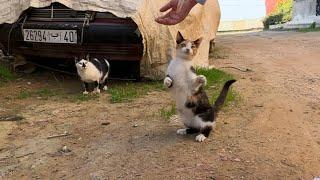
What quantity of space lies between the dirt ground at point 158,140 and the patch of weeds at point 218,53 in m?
2.70

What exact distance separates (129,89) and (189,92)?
2148 millimetres

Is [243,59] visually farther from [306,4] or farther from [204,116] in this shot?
[306,4]

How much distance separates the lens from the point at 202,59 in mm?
7320

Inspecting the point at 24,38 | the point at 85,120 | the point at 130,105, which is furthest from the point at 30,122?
the point at 24,38

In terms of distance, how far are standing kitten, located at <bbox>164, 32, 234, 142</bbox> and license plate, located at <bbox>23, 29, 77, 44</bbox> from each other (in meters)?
2.22

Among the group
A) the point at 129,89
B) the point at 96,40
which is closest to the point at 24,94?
the point at 96,40

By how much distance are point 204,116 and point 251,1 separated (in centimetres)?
2250

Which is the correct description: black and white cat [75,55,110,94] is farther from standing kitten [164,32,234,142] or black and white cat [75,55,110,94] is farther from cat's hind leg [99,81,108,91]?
standing kitten [164,32,234,142]

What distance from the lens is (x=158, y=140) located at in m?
4.18

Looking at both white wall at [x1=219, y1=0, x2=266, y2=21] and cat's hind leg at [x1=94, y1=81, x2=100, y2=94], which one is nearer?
cat's hind leg at [x1=94, y1=81, x2=100, y2=94]

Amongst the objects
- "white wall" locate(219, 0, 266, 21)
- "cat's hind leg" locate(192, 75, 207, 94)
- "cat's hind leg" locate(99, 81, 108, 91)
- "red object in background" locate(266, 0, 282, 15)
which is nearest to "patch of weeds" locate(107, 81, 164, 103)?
"cat's hind leg" locate(99, 81, 108, 91)

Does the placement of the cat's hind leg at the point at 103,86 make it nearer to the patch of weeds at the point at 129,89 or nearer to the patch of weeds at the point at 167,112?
the patch of weeds at the point at 129,89

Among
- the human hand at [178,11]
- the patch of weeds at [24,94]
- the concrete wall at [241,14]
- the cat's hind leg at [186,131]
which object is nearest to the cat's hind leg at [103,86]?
the patch of weeds at [24,94]

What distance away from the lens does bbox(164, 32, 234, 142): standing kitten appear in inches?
162
